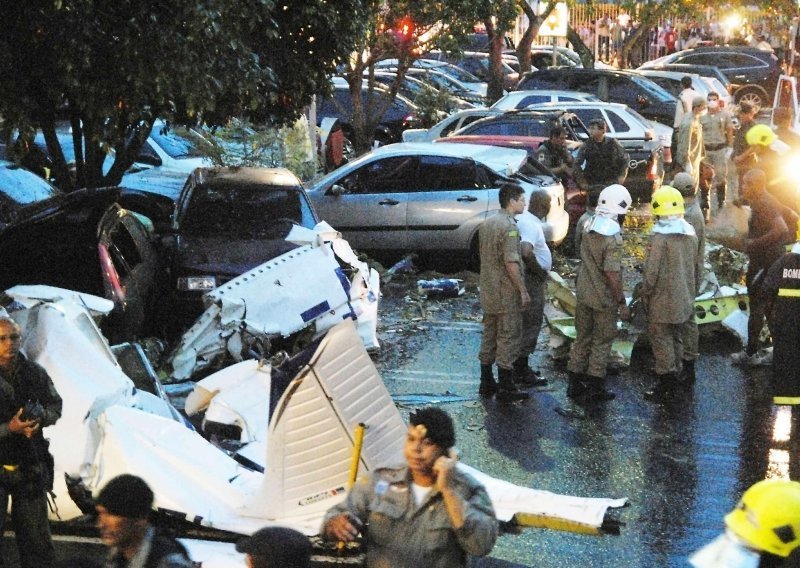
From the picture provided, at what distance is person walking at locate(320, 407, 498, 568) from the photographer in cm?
436

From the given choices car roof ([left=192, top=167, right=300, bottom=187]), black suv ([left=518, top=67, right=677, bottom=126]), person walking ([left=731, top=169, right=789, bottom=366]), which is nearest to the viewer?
person walking ([left=731, top=169, right=789, bottom=366])

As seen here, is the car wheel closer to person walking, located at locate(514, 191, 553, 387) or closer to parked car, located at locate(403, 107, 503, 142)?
parked car, located at locate(403, 107, 503, 142)

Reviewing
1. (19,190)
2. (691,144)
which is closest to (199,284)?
(19,190)

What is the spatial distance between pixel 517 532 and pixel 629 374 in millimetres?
4377

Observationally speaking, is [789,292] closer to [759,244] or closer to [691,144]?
[759,244]

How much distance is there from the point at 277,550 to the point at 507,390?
6343 millimetres

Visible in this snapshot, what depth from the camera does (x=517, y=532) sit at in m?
6.51

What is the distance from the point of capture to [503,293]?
31.9 feet

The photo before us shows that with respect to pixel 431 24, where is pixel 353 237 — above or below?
below

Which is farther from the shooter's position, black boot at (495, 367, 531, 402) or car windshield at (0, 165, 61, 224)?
car windshield at (0, 165, 61, 224)

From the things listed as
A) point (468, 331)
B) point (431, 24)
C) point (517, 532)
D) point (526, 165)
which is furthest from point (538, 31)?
point (517, 532)

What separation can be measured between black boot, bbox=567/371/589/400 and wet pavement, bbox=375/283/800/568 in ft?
0.39

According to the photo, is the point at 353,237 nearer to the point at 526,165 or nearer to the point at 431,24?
the point at 526,165

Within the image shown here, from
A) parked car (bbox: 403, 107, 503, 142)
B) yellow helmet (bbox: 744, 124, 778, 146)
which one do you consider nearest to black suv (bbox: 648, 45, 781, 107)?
parked car (bbox: 403, 107, 503, 142)
